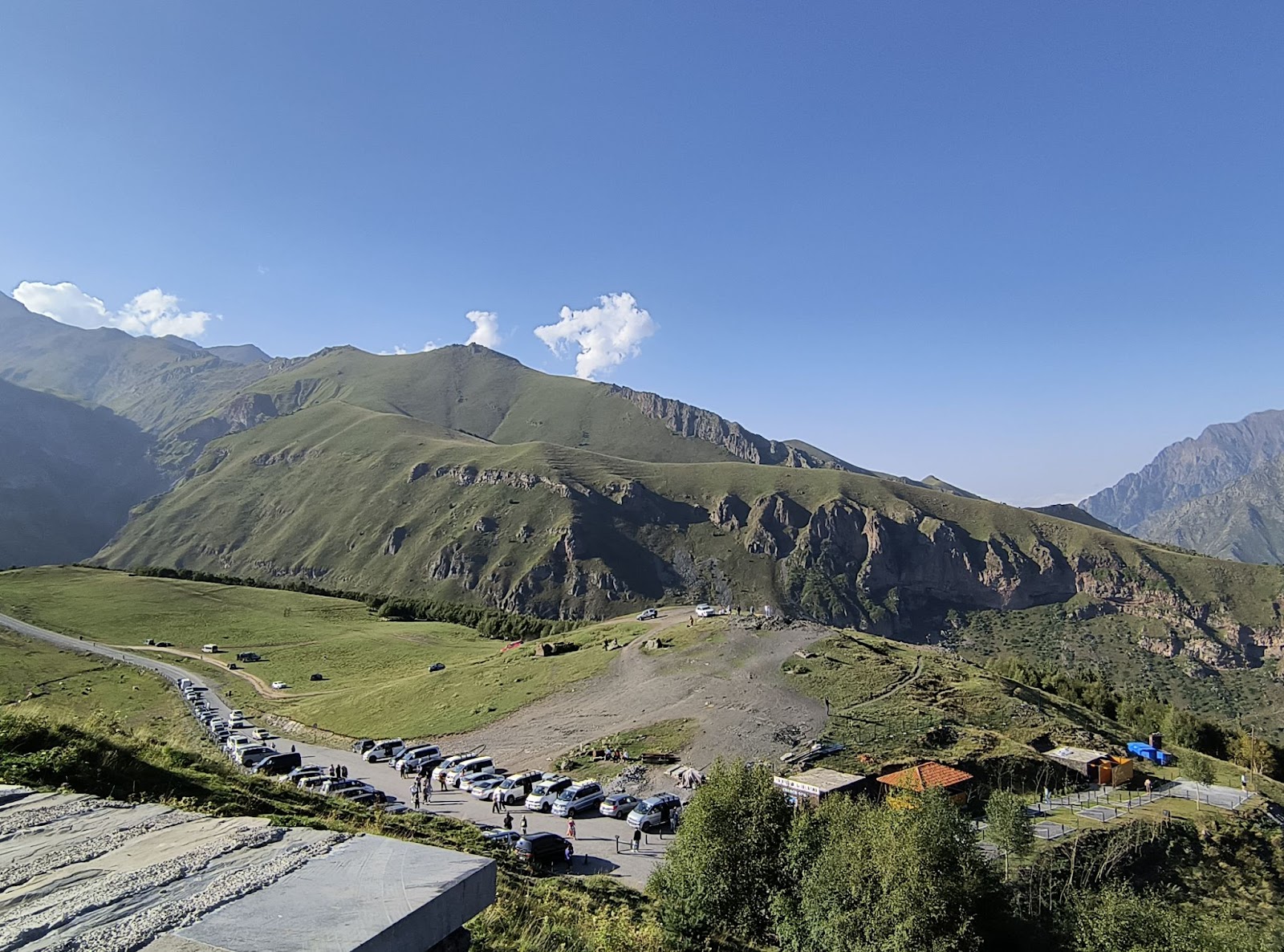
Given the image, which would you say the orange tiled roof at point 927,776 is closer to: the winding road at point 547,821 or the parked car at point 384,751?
the winding road at point 547,821

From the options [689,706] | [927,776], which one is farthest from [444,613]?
[927,776]

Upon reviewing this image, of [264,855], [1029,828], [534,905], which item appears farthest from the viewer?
[1029,828]

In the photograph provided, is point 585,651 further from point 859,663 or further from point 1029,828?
point 1029,828

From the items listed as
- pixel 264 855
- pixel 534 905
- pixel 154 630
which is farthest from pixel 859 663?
pixel 154 630

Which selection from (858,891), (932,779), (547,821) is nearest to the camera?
(858,891)

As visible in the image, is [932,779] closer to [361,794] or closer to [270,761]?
[361,794]

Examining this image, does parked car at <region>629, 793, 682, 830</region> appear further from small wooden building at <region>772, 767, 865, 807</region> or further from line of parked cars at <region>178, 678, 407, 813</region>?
line of parked cars at <region>178, 678, 407, 813</region>

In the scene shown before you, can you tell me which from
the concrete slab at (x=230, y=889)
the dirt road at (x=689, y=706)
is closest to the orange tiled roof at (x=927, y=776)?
the dirt road at (x=689, y=706)
